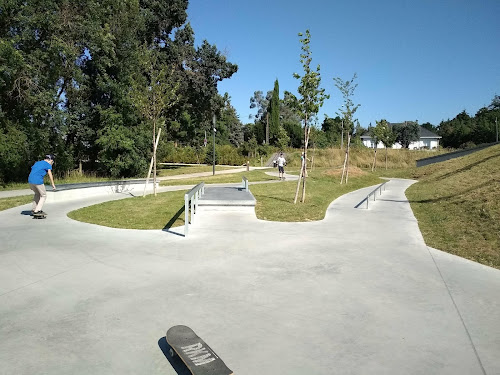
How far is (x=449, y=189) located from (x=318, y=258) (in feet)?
41.4

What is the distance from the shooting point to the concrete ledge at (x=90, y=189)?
43.8ft

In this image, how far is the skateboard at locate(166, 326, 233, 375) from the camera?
9.56 feet

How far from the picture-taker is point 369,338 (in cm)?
369

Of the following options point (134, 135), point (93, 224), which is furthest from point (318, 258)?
point (134, 135)

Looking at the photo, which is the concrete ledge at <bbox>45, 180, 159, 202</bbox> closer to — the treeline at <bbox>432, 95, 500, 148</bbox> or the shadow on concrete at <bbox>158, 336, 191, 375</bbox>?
the shadow on concrete at <bbox>158, 336, 191, 375</bbox>

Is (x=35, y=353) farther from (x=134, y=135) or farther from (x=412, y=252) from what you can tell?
(x=134, y=135)

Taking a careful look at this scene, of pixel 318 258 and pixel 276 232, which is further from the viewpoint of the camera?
pixel 276 232

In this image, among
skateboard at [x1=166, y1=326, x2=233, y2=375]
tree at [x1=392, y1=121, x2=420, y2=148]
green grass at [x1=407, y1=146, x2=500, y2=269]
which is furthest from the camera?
tree at [x1=392, y1=121, x2=420, y2=148]

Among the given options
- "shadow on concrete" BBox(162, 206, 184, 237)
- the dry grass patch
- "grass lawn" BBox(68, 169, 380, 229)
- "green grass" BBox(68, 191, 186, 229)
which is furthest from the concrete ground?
the dry grass patch

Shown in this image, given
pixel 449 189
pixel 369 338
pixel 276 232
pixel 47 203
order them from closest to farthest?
pixel 369 338 < pixel 276 232 < pixel 47 203 < pixel 449 189

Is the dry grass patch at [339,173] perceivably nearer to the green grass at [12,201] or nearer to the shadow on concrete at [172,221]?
the shadow on concrete at [172,221]

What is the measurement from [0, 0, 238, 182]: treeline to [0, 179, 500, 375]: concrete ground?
9195 mm

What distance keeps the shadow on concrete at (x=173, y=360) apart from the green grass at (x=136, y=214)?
5.80 m

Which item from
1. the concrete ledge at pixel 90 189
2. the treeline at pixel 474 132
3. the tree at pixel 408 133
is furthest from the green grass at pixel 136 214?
the tree at pixel 408 133
